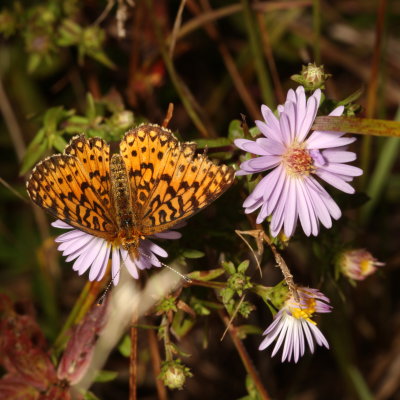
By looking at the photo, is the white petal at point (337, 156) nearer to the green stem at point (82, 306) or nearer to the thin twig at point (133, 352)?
the thin twig at point (133, 352)

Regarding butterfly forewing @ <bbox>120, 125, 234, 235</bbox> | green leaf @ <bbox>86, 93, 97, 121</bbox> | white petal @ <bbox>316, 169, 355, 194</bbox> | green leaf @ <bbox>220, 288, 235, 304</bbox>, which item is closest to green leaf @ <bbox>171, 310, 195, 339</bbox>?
green leaf @ <bbox>220, 288, 235, 304</bbox>

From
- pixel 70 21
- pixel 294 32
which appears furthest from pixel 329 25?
pixel 70 21

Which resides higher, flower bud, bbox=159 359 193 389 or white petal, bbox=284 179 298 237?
white petal, bbox=284 179 298 237

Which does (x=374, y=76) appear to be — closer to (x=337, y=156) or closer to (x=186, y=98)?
(x=186, y=98)

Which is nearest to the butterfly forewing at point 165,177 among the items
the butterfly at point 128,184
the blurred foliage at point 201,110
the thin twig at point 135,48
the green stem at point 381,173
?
the butterfly at point 128,184

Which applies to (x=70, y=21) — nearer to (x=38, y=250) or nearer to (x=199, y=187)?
(x=38, y=250)

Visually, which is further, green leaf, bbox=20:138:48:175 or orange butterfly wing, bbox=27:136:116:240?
green leaf, bbox=20:138:48:175

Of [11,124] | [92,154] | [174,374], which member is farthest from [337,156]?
[11,124]

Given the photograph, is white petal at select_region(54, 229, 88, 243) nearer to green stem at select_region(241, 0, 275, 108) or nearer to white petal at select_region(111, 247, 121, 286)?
white petal at select_region(111, 247, 121, 286)
